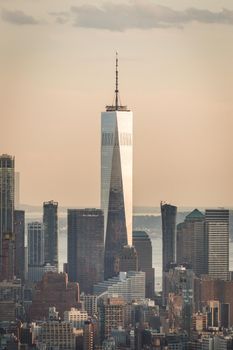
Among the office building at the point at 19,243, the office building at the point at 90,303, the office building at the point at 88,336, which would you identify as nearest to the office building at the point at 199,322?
the office building at the point at 88,336

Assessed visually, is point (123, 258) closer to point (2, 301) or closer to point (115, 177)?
point (115, 177)

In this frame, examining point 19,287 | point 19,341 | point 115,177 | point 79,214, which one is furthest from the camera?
point 115,177

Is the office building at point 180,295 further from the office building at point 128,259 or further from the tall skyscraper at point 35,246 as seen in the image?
the tall skyscraper at point 35,246

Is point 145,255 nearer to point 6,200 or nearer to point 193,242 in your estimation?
point 193,242

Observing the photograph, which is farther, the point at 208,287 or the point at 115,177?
the point at 115,177

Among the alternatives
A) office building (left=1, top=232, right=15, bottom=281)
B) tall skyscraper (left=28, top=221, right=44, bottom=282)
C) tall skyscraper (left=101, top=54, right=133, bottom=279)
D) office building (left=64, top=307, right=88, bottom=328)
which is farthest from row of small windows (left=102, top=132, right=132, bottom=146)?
office building (left=64, top=307, right=88, bottom=328)

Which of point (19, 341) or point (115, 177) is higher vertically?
point (115, 177)

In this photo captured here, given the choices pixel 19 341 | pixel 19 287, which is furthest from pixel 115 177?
pixel 19 341

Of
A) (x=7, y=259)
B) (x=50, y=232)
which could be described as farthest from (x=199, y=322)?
(x=50, y=232)
